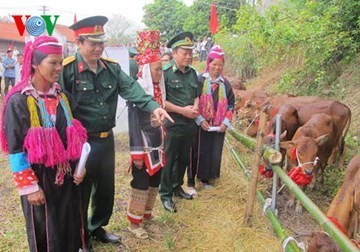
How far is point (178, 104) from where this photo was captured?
4137 mm

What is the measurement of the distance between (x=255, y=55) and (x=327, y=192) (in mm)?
7900

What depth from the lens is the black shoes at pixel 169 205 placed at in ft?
13.8

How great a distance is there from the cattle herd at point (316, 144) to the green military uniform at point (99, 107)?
142cm

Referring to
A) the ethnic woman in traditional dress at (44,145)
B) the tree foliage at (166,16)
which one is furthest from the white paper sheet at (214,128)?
the tree foliage at (166,16)

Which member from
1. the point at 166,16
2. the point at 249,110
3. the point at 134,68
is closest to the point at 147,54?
the point at 134,68

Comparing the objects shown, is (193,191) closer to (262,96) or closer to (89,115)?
(89,115)

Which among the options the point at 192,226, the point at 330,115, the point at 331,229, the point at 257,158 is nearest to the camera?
the point at 331,229

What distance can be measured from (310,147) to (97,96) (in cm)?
258

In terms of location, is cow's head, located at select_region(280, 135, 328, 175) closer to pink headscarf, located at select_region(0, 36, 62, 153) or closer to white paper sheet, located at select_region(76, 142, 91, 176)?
white paper sheet, located at select_region(76, 142, 91, 176)

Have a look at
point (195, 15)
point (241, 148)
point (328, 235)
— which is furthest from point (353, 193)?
point (195, 15)

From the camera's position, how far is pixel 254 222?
13.0 ft

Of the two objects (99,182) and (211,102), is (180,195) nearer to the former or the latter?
(211,102)

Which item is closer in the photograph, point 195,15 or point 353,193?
point 353,193

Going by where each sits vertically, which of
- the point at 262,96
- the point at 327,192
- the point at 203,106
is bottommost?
the point at 327,192
